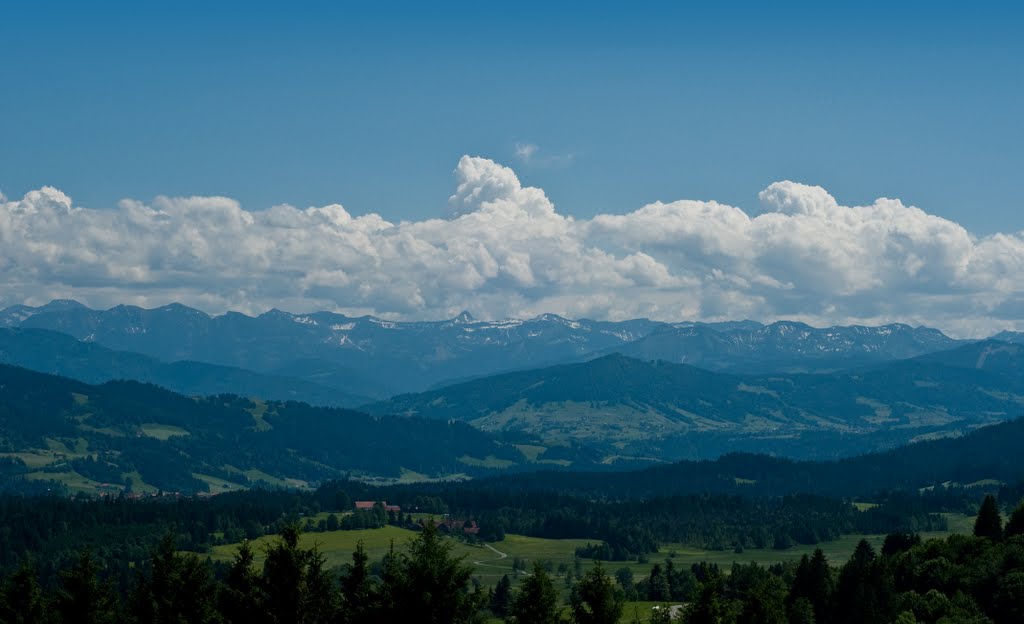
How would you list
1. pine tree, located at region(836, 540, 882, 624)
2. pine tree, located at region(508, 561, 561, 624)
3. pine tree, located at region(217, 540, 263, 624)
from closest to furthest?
pine tree, located at region(217, 540, 263, 624) < pine tree, located at region(508, 561, 561, 624) < pine tree, located at region(836, 540, 882, 624)

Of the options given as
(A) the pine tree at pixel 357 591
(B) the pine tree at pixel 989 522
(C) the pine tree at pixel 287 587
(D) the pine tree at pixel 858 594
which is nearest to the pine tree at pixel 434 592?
(A) the pine tree at pixel 357 591

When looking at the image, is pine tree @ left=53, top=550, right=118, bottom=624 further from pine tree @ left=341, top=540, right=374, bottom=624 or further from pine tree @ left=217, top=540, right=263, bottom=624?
pine tree @ left=341, top=540, right=374, bottom=624

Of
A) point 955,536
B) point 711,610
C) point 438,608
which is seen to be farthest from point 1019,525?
point 438,608

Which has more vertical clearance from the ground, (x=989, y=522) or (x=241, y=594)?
(x=989, y=522)

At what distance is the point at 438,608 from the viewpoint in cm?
5906

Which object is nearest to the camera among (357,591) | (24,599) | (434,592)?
(434,592)

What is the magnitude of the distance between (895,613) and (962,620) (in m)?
12.2

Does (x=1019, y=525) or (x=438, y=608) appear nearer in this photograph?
(x=438, y=608)

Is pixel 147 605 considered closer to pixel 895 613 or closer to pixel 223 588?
pixel 223 588

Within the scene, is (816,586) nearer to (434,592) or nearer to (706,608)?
(706,608)

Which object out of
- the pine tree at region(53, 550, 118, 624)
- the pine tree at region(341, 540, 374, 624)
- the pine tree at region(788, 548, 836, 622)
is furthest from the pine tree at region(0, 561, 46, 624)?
the pine tree at region(788, 548, 836, 622)

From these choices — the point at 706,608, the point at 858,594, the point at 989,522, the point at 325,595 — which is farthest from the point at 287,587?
the point at 989,522

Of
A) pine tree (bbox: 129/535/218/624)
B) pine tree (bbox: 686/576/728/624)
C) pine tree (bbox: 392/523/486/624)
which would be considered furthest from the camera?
pine tree (bbox: 129/535/218/624)

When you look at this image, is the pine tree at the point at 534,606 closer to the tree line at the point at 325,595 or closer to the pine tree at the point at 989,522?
the tree line at the point at 325,595
